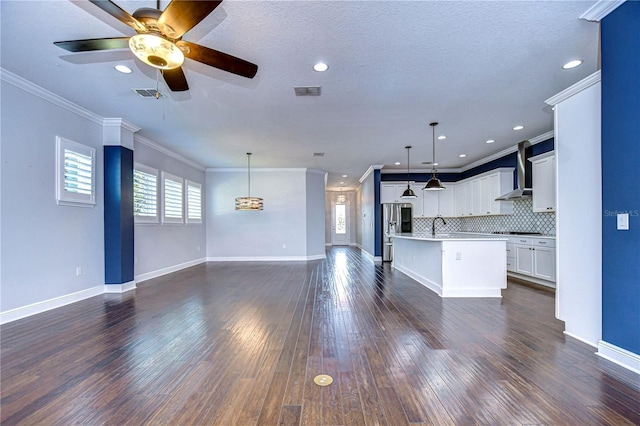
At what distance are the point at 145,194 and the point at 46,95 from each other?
236 cm

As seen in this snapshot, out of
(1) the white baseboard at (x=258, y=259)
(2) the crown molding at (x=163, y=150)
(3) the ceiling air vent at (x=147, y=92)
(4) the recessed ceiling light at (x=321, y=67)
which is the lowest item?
(1) the white baseboard at (x=258, y=259)

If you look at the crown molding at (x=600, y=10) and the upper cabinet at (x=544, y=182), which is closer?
the crown molding at (x=600, y=10)

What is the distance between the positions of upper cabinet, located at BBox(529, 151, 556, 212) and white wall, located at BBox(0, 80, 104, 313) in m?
7.89

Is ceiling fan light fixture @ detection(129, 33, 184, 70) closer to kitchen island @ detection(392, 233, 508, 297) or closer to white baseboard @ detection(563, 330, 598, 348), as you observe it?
kitchen island @ detection(392, 233, 508, 297)

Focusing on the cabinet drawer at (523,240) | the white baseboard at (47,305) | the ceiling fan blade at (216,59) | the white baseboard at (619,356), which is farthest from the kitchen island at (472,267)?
the white baseboard at (47,305)

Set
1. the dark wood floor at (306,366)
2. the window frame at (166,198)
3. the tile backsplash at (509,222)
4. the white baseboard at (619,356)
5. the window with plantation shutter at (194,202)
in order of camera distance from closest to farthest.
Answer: the dark wood floor at (306,366), the white baseboard at (619,356), the tile backsplash at (509,222), the window frame at (166,198), the window with plantation shutter at (194,202)

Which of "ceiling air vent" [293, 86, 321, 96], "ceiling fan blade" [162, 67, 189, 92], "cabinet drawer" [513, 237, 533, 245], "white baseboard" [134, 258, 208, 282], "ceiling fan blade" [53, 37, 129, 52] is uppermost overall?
"ceiling air vent" [293, 86, 321, 96]

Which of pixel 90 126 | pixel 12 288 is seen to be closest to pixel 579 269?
pixel 12 288

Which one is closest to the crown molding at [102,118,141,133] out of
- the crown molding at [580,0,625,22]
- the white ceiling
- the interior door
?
the white ceiling

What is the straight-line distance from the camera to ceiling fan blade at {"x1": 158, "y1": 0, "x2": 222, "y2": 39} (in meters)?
1.76

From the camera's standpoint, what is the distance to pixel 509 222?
675 centimetres

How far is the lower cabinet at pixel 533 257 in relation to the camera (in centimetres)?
494

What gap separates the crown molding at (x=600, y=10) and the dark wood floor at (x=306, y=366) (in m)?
2.81

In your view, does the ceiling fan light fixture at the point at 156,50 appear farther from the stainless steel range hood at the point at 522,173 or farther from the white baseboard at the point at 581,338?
the stainless steel range hood at the point at 522,173
